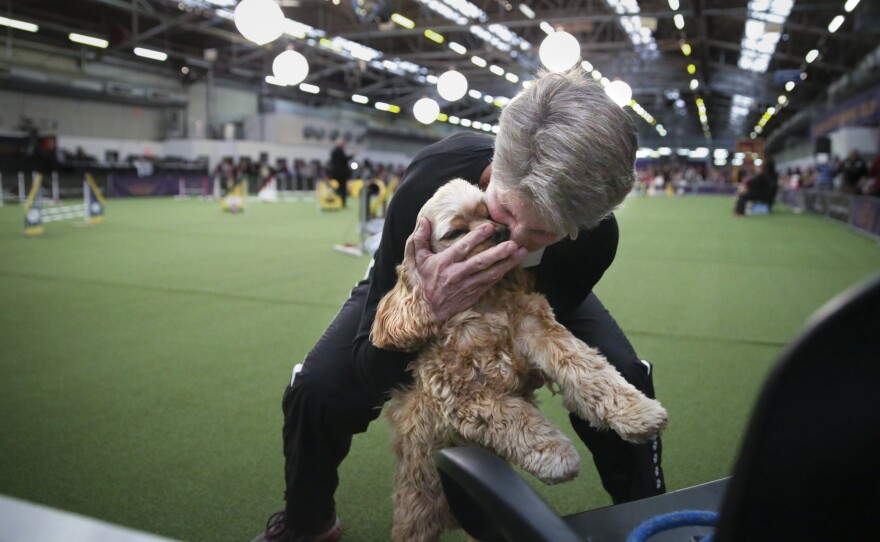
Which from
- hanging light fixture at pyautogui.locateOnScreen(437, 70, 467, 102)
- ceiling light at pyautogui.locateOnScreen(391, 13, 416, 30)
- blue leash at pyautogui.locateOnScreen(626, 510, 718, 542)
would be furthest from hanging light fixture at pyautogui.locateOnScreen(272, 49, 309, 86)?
blue leash at pyautogui.locateOnScreen(626, 510, 718, 542)

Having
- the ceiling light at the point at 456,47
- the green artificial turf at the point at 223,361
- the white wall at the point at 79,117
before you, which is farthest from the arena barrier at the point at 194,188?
the green artificial turf at the point at 223,361

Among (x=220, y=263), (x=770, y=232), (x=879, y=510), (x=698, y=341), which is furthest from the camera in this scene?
(x=770, y=232)

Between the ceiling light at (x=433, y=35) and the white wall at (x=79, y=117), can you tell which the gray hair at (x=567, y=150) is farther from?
the white wall at (x=79, y=117)

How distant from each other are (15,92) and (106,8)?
4888 mm

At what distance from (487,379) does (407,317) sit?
23 cm

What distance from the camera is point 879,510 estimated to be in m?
0.52

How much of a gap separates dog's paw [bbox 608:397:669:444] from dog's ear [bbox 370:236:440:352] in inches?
17.0

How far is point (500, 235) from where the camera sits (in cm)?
145

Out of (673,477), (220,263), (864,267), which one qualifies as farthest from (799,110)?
(673,477)

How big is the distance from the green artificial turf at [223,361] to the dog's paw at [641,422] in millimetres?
281

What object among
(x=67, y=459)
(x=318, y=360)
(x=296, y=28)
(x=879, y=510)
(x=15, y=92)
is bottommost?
(x=67, y=459)

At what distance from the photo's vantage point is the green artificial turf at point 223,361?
2482 mm

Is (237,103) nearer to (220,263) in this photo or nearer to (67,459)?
(220,263)

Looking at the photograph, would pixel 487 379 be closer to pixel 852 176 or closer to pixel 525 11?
pixel 852 176
